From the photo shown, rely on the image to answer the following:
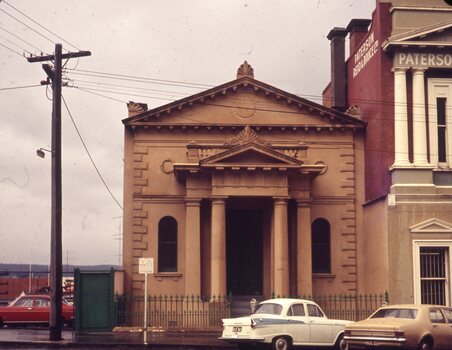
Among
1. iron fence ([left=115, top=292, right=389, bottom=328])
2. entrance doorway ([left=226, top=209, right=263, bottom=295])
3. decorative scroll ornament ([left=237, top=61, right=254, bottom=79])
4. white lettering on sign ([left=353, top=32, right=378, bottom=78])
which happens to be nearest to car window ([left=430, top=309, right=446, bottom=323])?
iron fence ([left=115, top=292, right=389, bottom=328])

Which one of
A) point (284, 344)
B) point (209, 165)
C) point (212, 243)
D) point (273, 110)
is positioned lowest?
point (284, 344)

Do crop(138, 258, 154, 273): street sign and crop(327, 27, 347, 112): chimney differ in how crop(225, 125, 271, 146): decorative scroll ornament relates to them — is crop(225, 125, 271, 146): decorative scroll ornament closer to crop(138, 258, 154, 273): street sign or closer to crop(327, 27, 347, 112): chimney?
crop(138, 258, 154, 273): street sign

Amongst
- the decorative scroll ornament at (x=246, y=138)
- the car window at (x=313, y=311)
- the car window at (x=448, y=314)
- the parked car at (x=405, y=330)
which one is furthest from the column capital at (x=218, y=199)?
the car window at (x=448, y=314)

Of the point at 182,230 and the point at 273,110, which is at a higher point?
the point at 273,110

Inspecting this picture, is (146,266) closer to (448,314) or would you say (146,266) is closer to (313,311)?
(313,311)

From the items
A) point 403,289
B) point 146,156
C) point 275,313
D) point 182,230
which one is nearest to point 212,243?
point 182,230

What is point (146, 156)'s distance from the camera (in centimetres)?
3725

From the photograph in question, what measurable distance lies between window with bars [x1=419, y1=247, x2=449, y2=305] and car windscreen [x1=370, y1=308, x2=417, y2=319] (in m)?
10.1

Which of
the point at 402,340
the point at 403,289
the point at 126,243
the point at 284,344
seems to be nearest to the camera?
the point at 402,340

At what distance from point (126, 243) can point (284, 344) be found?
1424 centimetres

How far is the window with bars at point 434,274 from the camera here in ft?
110

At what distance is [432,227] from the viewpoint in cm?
3362

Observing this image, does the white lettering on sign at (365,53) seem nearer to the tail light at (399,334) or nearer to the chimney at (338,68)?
the chimney at (338,68)

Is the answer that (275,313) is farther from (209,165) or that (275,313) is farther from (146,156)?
(146,156)
